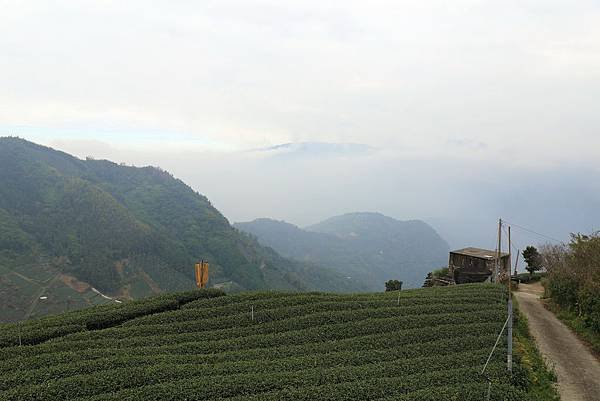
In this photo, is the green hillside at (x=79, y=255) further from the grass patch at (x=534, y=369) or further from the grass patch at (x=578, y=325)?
the grass patch at (x=534, y=369)

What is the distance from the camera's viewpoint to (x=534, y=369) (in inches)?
756

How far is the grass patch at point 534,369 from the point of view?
17245mm

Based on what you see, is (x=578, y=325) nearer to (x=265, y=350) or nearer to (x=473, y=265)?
(x=265, y=350)

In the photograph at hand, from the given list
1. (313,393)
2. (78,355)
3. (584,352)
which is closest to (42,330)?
(78,355)

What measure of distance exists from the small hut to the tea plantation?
18274 millimetres

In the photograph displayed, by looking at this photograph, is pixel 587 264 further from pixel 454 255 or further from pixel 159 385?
pixel 159 385

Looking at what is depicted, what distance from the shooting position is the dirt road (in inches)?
710

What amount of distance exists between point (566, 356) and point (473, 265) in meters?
28.4

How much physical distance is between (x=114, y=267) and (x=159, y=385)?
15311cm

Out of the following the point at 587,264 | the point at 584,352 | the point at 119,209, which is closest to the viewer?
the point at 584,352

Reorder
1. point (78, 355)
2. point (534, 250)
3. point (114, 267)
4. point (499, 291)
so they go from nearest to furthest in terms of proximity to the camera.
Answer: point (78, 355)
point (499, 291)
point (534, 250)
point (114, 267)

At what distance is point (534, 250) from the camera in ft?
157

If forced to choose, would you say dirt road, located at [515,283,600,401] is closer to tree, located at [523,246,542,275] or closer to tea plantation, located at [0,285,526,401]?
tea plantation, located at [0,285,526,401]

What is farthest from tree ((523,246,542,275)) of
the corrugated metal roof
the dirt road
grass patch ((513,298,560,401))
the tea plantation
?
grass patch ((513,298,560,401))
